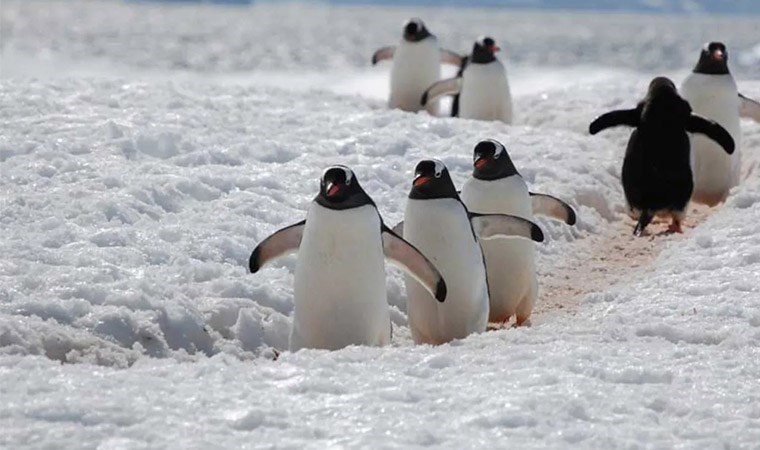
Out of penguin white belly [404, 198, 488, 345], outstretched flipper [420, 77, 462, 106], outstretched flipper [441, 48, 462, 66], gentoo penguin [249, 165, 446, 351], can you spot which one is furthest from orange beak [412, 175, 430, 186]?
outstretched flipper [441, 48, 462, 66]

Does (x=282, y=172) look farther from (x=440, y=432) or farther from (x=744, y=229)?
(x=440, y=432)

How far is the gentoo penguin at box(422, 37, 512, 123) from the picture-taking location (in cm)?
1109

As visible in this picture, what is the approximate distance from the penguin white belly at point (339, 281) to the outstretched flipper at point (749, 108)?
15.9ft

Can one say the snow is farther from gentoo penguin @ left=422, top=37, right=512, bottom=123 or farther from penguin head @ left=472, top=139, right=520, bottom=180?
penguin head @ left=472, top=139, right=520, bottom=180

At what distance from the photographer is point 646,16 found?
544 feet

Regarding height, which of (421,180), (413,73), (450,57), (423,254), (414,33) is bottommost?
(423,254)

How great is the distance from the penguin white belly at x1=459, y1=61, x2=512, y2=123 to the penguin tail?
10.0ft

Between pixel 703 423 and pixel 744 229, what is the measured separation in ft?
10.8

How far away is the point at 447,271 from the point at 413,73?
649 cm

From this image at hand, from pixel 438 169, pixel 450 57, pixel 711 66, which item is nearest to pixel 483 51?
pixel 450 57

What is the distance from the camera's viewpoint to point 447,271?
582 cm

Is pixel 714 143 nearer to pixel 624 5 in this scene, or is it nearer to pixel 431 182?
pixel 431 182

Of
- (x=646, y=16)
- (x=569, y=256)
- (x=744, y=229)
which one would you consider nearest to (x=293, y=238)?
(x=569, y=256)

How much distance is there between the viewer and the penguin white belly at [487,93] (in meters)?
11.1
